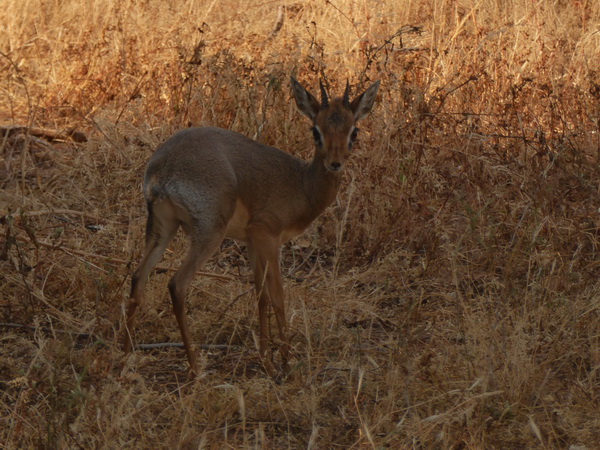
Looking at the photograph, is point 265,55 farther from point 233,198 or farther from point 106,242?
point 233,198

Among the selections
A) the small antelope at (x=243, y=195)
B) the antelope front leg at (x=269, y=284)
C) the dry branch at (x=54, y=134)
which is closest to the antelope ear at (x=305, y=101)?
the small antelope at (x=243, y=195)

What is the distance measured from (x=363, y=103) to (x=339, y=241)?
124cm

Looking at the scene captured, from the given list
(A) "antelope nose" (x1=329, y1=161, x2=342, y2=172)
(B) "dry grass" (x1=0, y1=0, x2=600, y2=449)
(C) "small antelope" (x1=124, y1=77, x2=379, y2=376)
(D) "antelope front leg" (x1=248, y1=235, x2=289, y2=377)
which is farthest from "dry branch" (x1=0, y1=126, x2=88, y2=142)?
(A) "antelope nose" (x1=329, y1=161, x2=342, y2=172)

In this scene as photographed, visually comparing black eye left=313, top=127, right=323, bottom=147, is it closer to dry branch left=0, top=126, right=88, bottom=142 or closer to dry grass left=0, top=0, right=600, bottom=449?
dry grass left=0, top=0, right=600, bottom=449

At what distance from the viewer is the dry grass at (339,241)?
3.79m

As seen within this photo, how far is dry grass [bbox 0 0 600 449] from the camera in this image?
3795 millimetres

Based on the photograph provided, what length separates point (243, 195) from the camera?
15.3 ft

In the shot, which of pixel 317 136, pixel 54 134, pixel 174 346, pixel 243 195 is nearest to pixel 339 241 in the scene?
pixel 317 136

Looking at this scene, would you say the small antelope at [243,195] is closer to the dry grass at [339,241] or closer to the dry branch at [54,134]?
the dry grass at [339,241]

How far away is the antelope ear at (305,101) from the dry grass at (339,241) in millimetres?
944

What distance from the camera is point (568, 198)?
20.1ft

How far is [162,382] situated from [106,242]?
5.57 feet

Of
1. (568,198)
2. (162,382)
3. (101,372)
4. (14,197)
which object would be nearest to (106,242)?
(14,197)

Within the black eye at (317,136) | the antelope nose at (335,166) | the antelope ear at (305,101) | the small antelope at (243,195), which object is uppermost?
the antelope ear at (305,101)
